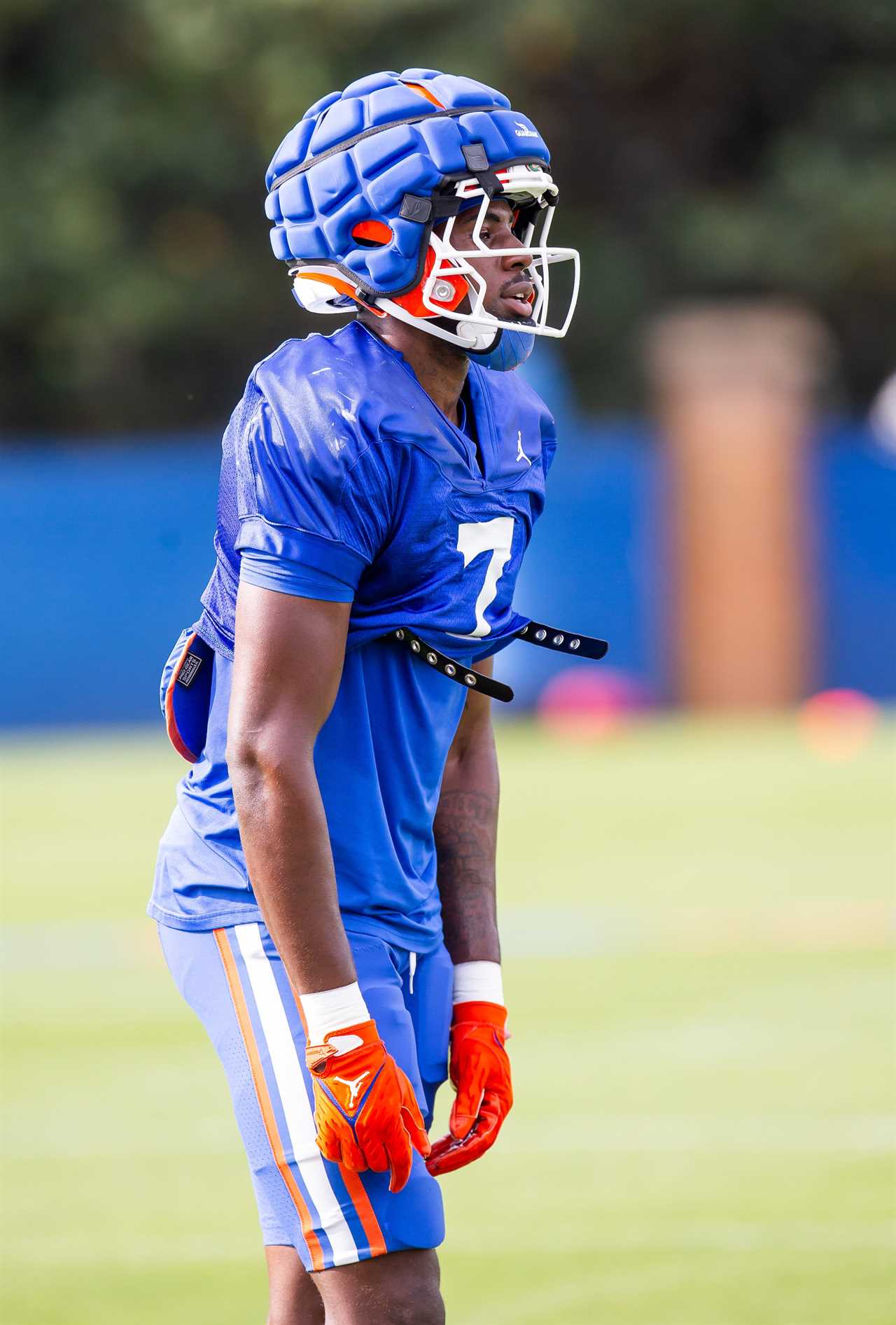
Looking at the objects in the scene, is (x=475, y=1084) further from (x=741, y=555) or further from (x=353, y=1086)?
(x=741, y=555)

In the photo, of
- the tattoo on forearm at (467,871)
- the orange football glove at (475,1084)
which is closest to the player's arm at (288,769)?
the orange football glove at (475,1084)

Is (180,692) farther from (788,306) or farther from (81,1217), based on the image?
(788,306)

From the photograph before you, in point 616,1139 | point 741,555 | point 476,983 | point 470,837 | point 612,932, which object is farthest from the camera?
point 741,555

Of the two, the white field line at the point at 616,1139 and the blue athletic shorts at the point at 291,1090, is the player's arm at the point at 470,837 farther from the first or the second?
the white field line at the point at 616,1139

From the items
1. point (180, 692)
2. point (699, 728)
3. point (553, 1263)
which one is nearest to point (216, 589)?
point (180, 692)

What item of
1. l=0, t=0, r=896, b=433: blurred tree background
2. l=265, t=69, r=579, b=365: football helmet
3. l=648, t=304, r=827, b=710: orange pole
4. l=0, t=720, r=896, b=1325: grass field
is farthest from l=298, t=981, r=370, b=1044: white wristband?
l=0, t=0, r=896, b=433: blurred tree background

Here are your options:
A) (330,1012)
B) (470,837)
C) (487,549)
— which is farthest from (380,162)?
(330,1012)

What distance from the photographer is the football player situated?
300cm

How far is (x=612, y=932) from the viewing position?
9.45 metres

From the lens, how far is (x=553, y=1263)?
5.19 meters

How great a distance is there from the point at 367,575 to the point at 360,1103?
29.4 inches

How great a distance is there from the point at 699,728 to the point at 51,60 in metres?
13.4

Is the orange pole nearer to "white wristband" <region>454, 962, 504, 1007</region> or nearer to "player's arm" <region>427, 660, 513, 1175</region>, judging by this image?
"player's arm" <region>427, 660, 513, 1175</region>

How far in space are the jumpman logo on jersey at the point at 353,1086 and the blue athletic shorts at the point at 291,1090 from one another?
124 millimetres
